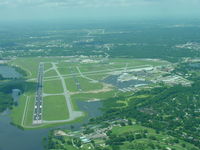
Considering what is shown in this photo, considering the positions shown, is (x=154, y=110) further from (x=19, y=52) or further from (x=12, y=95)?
(x=19, y=52)

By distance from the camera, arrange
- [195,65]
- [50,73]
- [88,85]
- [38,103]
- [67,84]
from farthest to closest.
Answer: [195,65], [50,73], [67,84], [88,85], [38,103]

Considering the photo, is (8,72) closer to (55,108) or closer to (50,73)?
(50,73)

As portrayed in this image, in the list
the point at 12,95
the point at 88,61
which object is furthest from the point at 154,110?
the point at 88,61

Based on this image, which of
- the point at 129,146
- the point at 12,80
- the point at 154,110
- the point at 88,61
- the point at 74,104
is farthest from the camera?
the point at 88,61

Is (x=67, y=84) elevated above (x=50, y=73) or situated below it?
below

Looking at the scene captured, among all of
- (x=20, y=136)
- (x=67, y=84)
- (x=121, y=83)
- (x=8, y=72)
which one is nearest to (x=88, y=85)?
(x=67, y=84)

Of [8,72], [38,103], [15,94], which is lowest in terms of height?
[15,94]
